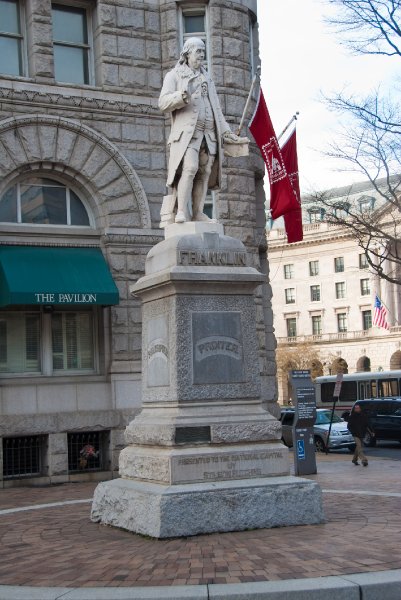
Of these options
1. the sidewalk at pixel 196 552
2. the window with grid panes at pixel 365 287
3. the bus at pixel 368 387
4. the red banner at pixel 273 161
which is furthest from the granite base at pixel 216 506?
the window with grid panes at pixel 365 287

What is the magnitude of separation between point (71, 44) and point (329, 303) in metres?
77.6

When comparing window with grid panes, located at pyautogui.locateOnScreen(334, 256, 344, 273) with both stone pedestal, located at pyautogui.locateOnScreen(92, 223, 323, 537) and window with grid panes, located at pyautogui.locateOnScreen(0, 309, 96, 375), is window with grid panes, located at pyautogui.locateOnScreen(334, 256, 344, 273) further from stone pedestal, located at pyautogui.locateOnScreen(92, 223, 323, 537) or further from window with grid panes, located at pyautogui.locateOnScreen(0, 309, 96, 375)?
stone pedestal, located at pyautogui.locateOnScreen(92, 223, 323, 537)

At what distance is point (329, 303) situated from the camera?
316 feet

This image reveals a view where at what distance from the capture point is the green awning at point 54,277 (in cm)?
1841

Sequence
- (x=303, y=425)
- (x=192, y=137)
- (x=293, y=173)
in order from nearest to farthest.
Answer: (x=192, y=137) < (x=303, y=425) < (x=293, y=173)

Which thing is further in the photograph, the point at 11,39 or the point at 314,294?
the point at 314,294

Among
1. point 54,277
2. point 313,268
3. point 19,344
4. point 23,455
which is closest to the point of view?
point 54,277

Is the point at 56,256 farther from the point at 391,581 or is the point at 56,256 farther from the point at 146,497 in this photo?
the point at 391,581

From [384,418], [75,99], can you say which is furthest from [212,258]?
[384,418]

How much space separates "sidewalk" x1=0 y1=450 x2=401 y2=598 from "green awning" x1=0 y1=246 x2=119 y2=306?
657 cm

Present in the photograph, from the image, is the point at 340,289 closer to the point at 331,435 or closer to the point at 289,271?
the point at 289,271

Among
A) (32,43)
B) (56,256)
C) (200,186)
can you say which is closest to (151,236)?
(56,256)

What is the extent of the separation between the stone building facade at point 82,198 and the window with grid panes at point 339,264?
244 ft

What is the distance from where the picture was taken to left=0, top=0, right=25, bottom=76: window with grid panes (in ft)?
65.9
